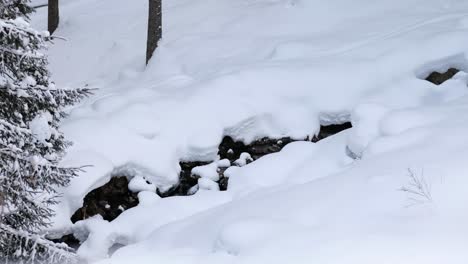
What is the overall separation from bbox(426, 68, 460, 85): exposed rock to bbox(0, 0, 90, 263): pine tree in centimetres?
736

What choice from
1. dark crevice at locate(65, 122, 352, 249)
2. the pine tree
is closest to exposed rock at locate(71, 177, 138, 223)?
dark crevice at locate(65, 122, 352, 249)

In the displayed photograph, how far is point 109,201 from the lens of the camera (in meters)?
8.99

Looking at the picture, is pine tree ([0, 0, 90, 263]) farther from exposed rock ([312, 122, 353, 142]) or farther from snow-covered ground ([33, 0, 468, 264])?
exposed rock ([312, 122, 353, 142])

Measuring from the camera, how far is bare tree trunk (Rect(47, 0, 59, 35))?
17.9m

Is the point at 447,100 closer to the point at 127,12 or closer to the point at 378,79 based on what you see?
the point at 378,79

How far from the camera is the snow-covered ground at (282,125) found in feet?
17.8

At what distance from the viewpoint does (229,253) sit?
561 cm

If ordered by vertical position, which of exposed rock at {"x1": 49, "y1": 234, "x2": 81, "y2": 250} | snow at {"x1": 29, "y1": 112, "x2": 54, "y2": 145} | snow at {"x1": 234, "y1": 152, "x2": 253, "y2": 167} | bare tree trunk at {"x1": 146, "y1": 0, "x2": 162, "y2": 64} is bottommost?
exposed rock at {"x1": 49, "y1": 234, "x2": 81, "y2": 250}

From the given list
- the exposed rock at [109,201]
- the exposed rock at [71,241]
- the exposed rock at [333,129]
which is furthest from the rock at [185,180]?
the exposed rock at [333,129]

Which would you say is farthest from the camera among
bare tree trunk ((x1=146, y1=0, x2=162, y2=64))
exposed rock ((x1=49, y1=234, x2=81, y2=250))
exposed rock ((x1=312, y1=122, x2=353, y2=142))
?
bare tree trunk ((x1=146, y1=0, x2=162, y2=64))

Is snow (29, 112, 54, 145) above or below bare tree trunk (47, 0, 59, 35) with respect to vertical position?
above

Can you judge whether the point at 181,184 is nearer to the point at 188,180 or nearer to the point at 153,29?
the point at 188,180

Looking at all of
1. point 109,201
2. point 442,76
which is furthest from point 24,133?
point 442,76

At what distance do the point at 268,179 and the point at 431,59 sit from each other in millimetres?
4677
